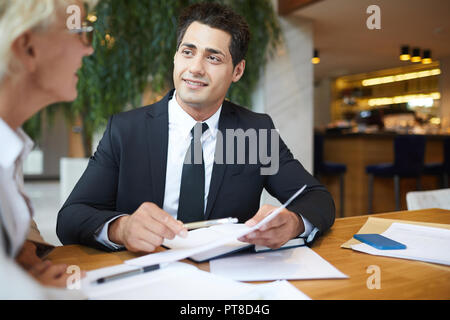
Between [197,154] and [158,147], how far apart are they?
0.13 meters

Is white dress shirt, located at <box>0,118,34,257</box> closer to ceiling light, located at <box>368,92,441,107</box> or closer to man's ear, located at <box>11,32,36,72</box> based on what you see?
man's ear, located at <box>11,32,36,72</box>

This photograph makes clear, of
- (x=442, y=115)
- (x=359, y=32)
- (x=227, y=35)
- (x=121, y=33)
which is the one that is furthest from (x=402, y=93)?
(x=227, y=35)

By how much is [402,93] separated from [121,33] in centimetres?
816

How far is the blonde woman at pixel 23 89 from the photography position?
42cm

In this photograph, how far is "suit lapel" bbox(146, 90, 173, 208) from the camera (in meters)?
1.21

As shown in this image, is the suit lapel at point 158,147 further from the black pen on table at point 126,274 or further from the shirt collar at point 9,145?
the shirt collar at point 9,145

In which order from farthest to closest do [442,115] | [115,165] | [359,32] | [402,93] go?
[402,93] < [442,115] < [359,32] < [115,165]

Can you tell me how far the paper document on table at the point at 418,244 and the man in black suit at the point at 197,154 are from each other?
6.8 inches

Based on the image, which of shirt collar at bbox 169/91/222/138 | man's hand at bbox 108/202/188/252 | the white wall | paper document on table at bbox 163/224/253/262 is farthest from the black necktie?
the white wall

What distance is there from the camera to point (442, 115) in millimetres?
8164

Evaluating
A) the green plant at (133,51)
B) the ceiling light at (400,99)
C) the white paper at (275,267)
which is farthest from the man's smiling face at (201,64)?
the ceiling light at (400,99)

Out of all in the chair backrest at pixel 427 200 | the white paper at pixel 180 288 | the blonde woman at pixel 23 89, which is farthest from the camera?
the chair backrest at pixel 427 200

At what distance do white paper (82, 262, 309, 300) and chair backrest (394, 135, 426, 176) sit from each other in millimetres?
3979
